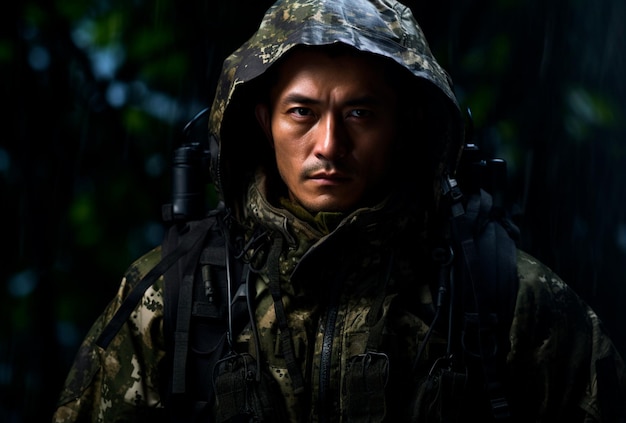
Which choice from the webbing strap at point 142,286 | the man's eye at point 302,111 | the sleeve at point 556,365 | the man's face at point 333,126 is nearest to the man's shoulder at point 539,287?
the sleeve at point 556,365

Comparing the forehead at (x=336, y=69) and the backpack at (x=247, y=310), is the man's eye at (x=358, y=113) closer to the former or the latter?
the forehead at (x=336, y=69)

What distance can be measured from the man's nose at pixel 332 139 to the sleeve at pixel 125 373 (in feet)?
2.47

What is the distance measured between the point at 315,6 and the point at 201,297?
3.26ft

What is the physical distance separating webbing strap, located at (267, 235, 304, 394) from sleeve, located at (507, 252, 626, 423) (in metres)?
0.68

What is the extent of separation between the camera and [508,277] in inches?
106

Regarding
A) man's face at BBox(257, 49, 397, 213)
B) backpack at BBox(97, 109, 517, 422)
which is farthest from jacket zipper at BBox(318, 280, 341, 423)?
man's face at BBox(257, 49, 397, 213)

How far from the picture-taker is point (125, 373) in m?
2.79

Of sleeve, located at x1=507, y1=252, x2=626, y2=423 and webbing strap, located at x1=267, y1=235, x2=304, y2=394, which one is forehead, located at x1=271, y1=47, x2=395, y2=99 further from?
sleeve, located at x1=507, y1=252, x2=626, y2=423

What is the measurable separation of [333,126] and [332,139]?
0.04m

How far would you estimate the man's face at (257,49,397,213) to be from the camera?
2562 mm

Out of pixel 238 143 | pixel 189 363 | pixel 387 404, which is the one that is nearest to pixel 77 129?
pixel 238 143

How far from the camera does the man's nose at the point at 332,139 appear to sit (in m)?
2.54

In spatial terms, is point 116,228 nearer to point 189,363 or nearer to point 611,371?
point 189,363

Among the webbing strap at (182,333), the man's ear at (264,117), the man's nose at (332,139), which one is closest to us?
the man's nose at (332,139)
